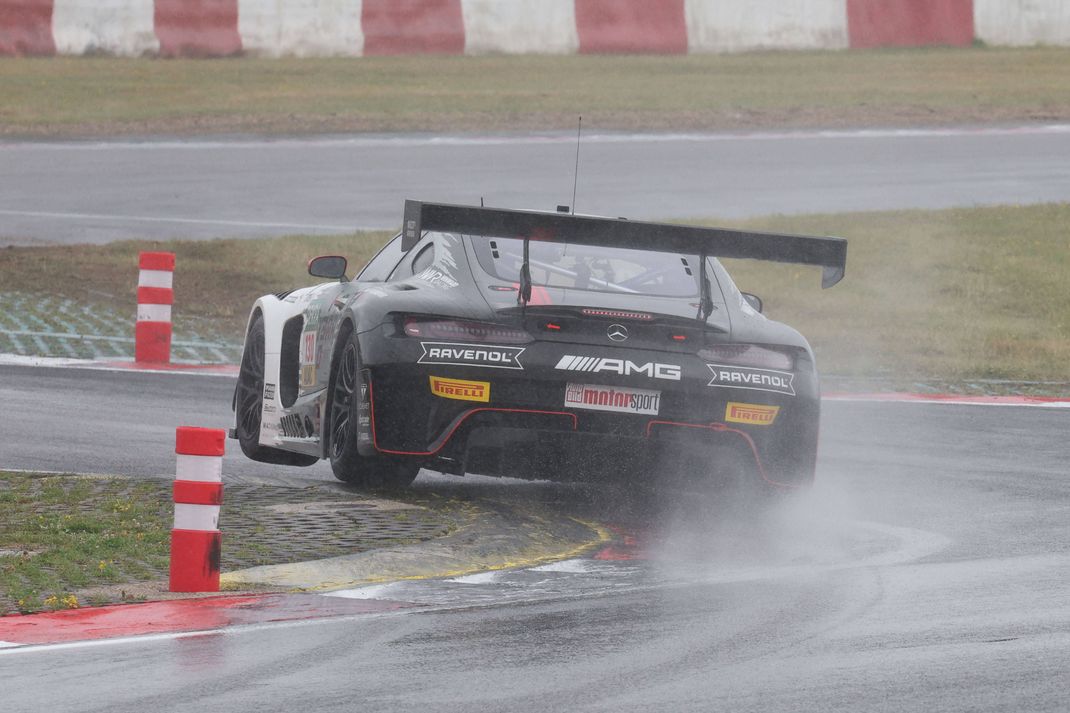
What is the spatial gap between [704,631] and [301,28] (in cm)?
2359

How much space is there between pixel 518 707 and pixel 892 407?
8.18 meters

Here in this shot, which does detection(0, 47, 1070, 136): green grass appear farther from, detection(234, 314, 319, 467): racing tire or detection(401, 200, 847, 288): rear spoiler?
detection(401, 200, 847, 288): rear spoiler

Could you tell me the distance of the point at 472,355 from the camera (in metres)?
8.58

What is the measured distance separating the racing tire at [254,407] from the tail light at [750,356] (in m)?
2.57

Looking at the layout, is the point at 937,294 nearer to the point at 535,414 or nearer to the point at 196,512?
the point at 535,414

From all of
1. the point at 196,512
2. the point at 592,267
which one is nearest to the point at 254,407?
the point at 592,267

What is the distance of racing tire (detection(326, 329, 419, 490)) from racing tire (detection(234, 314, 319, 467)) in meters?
1.06

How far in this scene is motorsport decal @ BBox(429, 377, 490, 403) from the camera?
857 cm

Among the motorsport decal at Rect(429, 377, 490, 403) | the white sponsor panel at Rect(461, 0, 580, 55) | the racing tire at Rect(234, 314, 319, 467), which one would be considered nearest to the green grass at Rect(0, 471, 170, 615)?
the racing tire at Rect(234, 314, 319, 467)

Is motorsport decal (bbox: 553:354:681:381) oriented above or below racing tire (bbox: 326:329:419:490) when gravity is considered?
above

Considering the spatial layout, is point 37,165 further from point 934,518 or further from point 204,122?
point 934,518

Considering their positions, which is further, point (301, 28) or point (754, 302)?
point (301, 28)

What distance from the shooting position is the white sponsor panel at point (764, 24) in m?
30.6

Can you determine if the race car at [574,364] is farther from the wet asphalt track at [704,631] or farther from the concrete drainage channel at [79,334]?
the concrete drainage channel at [79,334]
